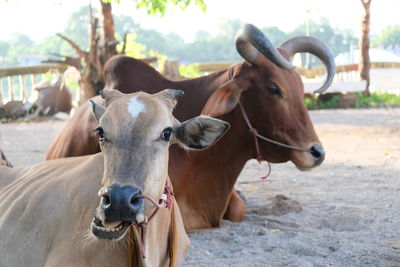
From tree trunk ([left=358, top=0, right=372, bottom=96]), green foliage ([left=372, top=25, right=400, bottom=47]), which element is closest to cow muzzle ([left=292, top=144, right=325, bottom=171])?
tree trunk ([left=358, top=0, right=372, bottom=96])

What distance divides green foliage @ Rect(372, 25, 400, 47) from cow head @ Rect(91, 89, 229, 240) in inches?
885

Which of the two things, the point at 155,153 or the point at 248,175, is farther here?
the point at 248,175

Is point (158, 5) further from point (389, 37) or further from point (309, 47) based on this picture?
point (389, 37)

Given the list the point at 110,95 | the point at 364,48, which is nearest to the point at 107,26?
the point at 110,95

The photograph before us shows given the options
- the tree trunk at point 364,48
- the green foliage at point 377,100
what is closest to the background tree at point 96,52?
the green foliage at point 377,100

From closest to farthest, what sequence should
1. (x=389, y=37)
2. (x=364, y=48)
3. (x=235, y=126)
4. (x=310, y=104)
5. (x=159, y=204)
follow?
(x=159, y=204)
(x=235, y=126)
(x=310, y=104)
(x=364, y=48)
(x=389, y=37)

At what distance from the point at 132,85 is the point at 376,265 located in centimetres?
277

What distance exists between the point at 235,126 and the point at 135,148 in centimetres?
282

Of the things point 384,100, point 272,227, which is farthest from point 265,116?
point 384,100

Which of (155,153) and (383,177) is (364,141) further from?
(155,153)

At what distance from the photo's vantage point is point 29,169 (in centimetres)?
471

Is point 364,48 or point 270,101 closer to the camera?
point 270,101

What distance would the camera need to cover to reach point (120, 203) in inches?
115

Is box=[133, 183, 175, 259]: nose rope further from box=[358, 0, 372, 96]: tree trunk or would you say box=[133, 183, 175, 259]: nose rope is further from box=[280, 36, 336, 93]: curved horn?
box=[358, 0, 372, 96]: tree trunk
